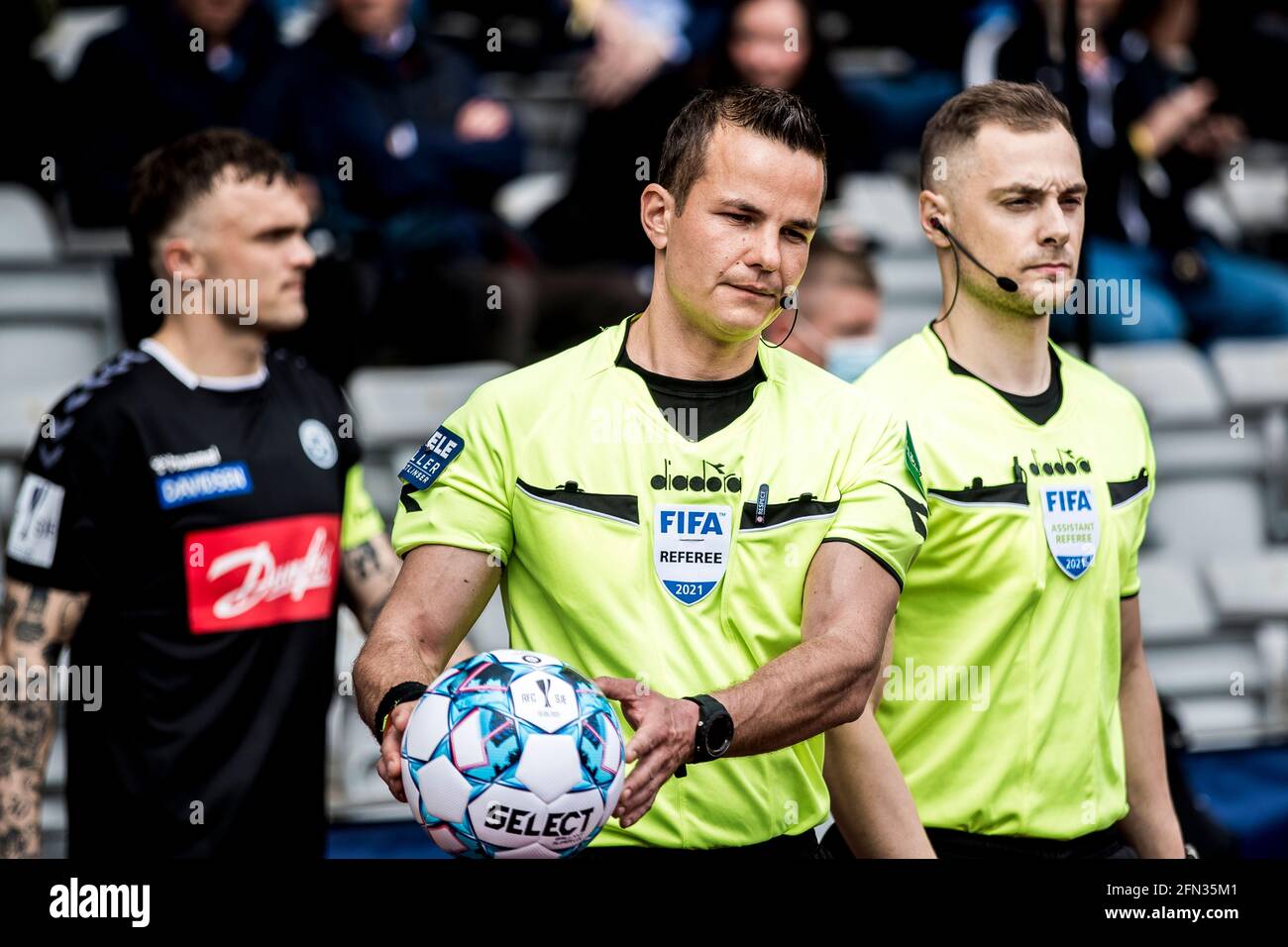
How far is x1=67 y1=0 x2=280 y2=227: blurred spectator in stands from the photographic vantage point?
21.2 feet

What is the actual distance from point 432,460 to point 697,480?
469 mm

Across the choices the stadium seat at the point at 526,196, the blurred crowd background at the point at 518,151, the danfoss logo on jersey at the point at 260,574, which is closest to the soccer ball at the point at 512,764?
the danfoss logo on jersey at the point at 260,574

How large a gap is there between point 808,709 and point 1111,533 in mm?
1044

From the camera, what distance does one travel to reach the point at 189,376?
436cm

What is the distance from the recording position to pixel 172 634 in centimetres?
420

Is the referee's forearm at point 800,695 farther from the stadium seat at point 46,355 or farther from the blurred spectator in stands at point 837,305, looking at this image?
the stadium seat at point 46,355

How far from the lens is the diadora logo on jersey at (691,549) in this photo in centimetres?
300

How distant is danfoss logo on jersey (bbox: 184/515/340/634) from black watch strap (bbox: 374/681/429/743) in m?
1.57

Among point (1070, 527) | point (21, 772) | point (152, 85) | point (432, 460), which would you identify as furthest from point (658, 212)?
point (152, 85)

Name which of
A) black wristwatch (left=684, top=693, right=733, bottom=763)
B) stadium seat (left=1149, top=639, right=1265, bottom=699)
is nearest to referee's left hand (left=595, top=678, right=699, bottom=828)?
black wristwatch (left=684, top=693, right=733, bottom=763)

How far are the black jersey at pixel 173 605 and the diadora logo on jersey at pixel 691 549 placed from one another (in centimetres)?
159
